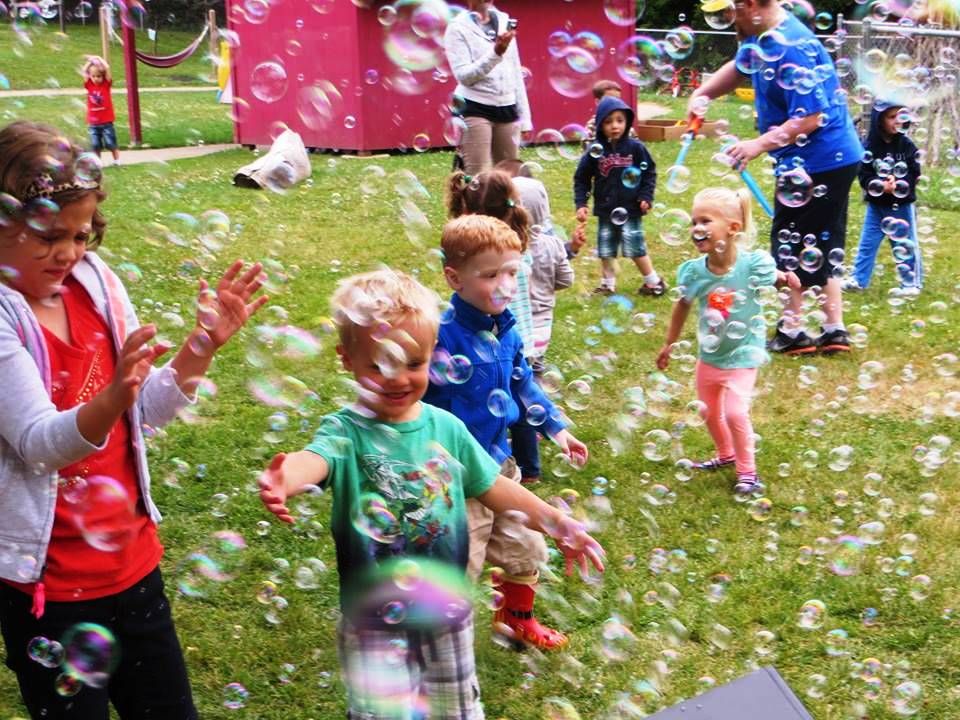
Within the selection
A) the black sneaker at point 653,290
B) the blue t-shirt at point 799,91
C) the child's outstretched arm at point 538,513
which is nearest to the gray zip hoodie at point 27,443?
the child's outstretched arm at point 538,513

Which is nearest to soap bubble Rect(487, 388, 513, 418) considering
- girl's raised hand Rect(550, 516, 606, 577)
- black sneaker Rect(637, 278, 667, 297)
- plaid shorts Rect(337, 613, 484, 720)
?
girl's raised hand Rect(550, 516, 606, 577)

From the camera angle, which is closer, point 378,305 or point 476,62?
point 378,305

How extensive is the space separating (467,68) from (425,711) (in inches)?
223

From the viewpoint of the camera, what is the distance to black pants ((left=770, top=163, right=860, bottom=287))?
6023 mm

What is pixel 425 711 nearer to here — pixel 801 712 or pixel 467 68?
pixel 801 712

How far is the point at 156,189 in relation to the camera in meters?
11.5

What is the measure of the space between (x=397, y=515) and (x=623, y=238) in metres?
5.30

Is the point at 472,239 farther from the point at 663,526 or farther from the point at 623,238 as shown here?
the point at 623,238

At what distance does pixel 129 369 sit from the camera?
82.0 inches

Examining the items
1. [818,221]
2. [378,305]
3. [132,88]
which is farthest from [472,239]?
[132,88]

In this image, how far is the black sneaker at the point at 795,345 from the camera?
641cm

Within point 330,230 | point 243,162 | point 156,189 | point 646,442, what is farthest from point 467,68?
point 243,162

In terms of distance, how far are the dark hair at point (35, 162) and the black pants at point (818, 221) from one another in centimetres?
451

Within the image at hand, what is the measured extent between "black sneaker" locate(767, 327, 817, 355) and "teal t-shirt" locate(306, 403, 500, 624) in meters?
4.31
